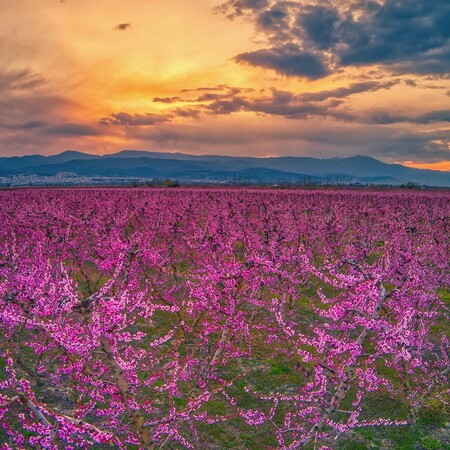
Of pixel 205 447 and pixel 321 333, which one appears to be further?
pixel 205 447

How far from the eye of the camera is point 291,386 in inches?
471

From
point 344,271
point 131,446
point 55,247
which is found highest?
point 55,247

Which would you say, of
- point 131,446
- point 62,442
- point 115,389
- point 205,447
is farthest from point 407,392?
point 62,442

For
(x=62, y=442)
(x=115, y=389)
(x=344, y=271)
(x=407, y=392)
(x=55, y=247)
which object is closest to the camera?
(x=115, y=389)

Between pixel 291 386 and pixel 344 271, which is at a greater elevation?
pixel 344 271

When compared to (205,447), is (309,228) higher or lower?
higher

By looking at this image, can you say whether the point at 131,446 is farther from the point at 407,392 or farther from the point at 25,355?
the point at 407,392

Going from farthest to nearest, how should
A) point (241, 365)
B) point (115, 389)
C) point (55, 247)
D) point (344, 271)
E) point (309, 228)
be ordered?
point (309, 228)
point (344, 271)
point (55, 247)
point (241, 365)
point (115, 389)

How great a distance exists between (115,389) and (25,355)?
8.32 m

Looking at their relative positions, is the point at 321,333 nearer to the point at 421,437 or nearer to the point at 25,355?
the point at 421,437

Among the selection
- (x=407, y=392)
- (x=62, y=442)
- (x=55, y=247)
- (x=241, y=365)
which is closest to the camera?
(x=62, y=442)

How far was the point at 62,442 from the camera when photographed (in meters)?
9.20

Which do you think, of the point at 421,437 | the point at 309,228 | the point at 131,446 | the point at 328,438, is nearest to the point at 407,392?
the point at 421,437

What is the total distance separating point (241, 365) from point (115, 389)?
6.94 meters
